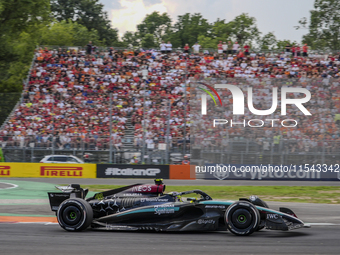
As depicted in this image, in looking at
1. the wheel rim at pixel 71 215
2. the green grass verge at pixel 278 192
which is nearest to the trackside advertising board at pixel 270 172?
the green grass verge at pixel 278 192

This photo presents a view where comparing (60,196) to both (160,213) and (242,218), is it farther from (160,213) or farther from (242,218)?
(242,218)

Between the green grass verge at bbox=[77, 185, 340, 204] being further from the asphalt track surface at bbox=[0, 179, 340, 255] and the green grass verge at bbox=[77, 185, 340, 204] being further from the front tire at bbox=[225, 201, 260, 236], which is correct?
the front tire at bbox=[225, 201, 260, 236]

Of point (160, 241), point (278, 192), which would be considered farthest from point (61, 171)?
point (160, 241)

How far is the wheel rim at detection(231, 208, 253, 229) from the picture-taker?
21.0 ft

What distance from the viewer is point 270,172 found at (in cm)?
1841

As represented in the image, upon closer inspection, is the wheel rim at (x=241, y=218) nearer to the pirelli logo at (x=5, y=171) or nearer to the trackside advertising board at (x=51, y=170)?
the trackside advertising board at (x=51, y=170)

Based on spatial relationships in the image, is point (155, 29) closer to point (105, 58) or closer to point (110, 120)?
point (105, 58)

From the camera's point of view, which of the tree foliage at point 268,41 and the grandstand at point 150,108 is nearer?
the grandstand at point 150,108

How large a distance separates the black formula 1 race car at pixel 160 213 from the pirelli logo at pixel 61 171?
1195 centimetres

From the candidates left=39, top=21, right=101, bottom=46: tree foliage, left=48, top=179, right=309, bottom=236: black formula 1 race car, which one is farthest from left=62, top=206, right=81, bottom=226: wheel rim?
left=39, top=21, right=101, bottom=46: tree foliage

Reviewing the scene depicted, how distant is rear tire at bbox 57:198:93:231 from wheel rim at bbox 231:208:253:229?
2256mm

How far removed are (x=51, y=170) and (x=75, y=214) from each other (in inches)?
495

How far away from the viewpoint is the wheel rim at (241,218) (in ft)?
21.0

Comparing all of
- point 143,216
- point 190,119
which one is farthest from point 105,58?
point 143,216
